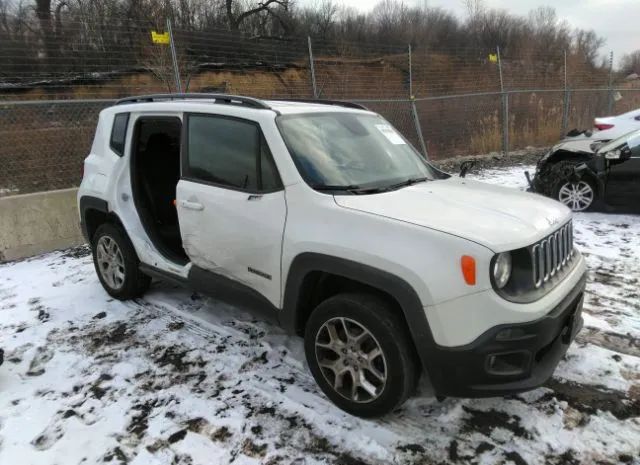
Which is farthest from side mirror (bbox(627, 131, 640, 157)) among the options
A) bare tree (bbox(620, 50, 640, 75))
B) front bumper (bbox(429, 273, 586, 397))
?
bare tree (bbox(620, 50, 640, 75))

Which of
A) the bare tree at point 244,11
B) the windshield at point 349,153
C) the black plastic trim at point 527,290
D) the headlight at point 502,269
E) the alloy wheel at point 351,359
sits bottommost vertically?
the alloy wheel at point 351,359

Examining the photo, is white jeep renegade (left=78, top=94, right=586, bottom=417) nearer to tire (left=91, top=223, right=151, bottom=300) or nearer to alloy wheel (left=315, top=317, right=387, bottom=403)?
alloy wheel (left=315, top=317, right=387, bottom=403)

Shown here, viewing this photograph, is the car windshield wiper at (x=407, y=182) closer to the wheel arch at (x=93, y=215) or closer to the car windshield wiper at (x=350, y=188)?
the car windshield wiper at (x=350, y=188)

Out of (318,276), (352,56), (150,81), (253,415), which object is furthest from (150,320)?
(352,56)

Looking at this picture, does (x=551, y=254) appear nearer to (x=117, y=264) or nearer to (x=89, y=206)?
(x=117, y=264)

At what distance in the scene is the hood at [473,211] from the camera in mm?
2404

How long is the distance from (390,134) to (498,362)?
1999 millimetres

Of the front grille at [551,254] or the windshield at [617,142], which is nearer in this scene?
the front grille at [551,254]

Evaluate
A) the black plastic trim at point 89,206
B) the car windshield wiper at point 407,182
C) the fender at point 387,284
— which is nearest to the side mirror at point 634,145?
the car windshield wiper at point 407,182

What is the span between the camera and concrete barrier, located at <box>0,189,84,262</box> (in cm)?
609

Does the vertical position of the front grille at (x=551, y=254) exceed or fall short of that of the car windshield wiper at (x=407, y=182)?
it falls short

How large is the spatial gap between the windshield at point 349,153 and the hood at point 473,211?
191 millimetres

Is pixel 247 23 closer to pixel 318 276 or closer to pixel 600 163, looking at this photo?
pixel 600 163

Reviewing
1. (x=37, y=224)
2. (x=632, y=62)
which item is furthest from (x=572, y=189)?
(x=632, y=62)
